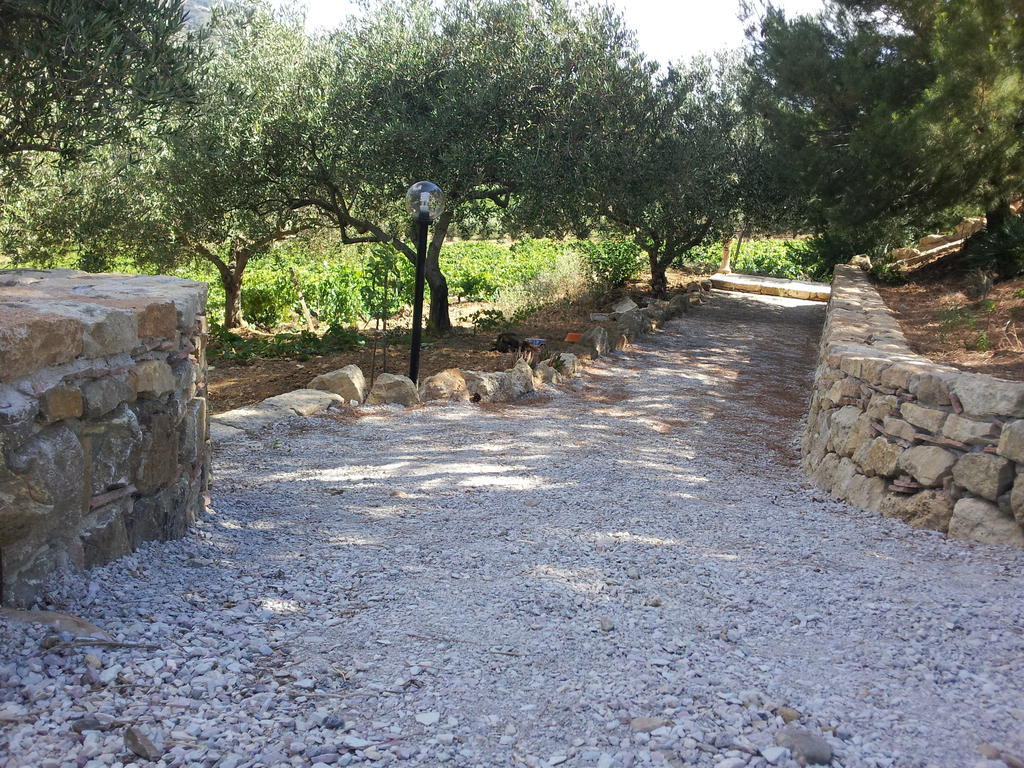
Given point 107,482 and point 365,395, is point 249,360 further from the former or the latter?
point 107,482

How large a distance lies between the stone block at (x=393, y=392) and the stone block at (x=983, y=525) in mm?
4357

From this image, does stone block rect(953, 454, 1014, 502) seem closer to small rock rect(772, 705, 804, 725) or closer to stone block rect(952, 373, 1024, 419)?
stone block rect(952, 373, 1024, 419)

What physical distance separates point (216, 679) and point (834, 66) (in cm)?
1218

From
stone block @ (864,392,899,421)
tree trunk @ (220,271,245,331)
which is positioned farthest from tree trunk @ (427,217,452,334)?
stone block @ (864,392,899,421)

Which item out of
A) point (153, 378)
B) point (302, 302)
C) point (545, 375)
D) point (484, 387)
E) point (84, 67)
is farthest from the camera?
point (302, 302)

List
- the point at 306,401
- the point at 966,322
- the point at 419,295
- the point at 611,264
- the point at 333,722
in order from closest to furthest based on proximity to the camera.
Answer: the point at 333,722 < the point at 306,401 < the point at 419,295 < the point at 966,322 < the point at 611,264

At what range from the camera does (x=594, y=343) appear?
9.93 m

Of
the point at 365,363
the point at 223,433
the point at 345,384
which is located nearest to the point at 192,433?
the point at 223,433

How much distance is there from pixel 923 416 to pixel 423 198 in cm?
452

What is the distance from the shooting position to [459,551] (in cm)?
369

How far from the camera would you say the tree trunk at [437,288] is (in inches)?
431

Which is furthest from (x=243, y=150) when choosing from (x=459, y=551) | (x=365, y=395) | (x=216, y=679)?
(x=216, y=679)

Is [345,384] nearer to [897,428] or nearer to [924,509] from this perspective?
[897,428]

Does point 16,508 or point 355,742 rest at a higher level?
point 16,508
